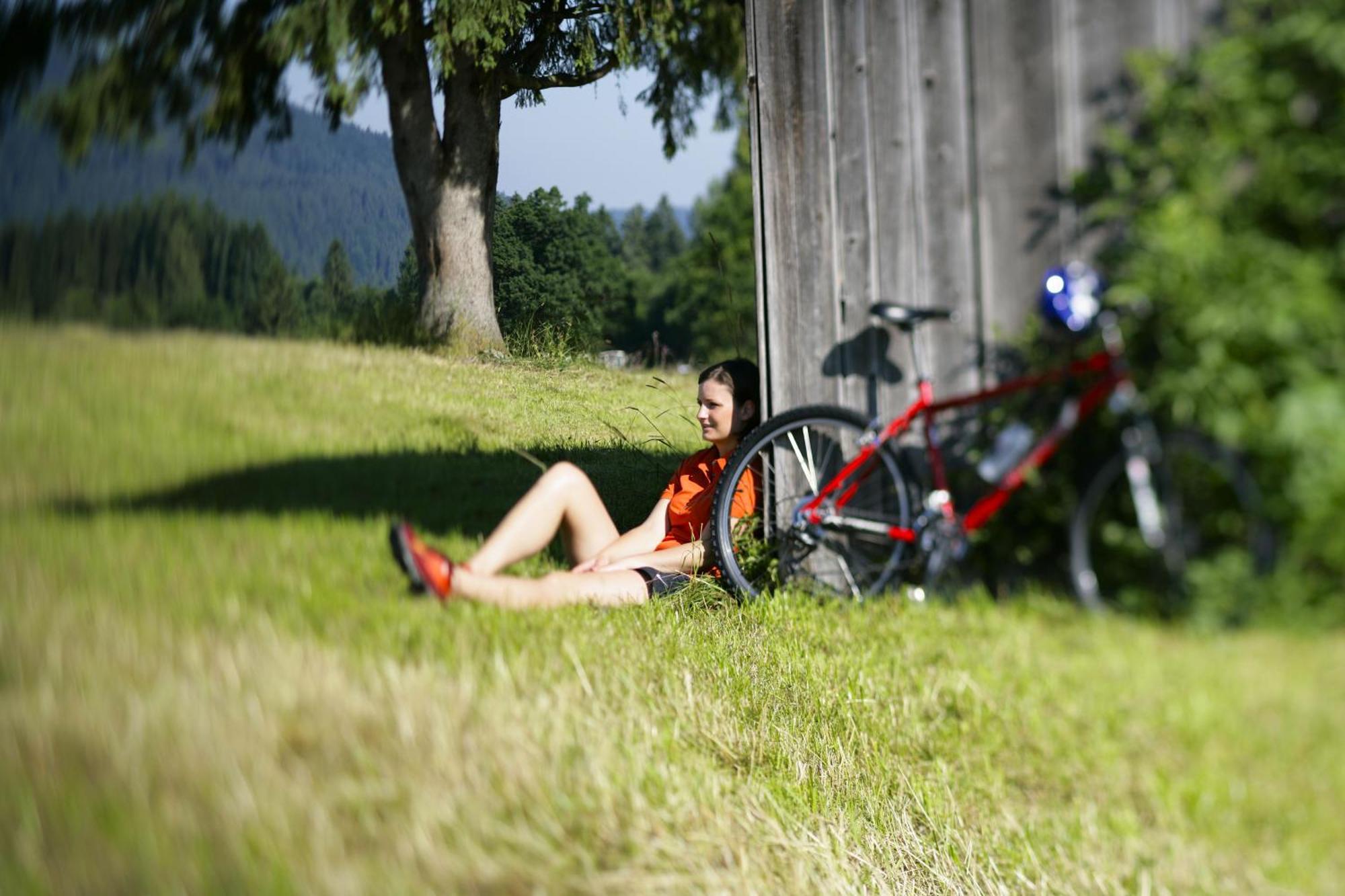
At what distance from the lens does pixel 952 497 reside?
1.78 metres

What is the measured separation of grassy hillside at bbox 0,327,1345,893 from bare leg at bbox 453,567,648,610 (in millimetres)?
39

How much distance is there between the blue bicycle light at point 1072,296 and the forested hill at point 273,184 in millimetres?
1203

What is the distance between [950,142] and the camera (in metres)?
1.75

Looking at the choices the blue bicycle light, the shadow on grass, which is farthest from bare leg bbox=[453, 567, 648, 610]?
the blue bicycle light

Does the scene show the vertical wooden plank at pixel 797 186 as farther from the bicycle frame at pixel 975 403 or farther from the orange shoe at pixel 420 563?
the orange shoe at pixel 420 563

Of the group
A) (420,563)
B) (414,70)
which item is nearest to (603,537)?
(420,563)

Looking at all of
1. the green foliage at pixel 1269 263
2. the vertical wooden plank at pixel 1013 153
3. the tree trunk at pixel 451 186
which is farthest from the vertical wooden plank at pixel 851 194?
the tree trunk at pixel 451 186

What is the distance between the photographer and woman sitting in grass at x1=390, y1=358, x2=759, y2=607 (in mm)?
2027

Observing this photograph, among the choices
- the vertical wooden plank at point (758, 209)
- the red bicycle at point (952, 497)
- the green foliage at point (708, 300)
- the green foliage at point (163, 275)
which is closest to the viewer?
the red bicycle at point (952, 497)

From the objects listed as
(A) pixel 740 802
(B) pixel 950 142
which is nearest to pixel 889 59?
(B) pixel 950 142

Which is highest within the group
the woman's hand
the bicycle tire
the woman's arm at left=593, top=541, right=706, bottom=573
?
the bicycle tire

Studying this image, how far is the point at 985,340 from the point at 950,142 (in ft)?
1.06

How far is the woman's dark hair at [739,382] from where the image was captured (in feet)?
9.14

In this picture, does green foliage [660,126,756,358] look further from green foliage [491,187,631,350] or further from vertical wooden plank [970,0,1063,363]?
vertical wooden plank [970,0,1063,363]
